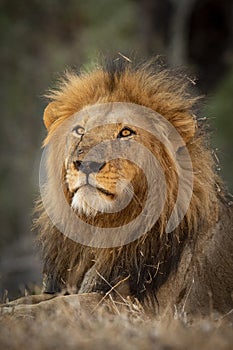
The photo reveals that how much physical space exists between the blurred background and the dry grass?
8.72 metres

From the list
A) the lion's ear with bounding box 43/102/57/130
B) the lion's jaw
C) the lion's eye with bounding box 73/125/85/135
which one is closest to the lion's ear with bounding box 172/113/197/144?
the lion's jaw

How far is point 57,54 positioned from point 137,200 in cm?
1663

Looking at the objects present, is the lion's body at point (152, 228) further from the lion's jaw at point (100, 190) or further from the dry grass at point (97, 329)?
the dry grass at point (97, 329)

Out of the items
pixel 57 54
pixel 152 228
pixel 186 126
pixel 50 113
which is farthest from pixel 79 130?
pixel 57 54

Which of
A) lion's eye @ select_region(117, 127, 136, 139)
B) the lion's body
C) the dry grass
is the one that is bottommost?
the dry grass

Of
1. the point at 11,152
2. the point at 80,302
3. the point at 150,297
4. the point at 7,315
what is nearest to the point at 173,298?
the point at 150,297

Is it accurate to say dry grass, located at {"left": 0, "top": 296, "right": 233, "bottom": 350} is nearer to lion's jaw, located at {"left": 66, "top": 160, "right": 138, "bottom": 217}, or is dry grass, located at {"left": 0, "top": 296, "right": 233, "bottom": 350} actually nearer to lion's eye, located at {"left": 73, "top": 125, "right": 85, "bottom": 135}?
lion's jaw, located at {"left": 66, "top": 160, "right": 138, "bottom": 217}

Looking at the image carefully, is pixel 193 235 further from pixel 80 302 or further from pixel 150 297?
pixel 80 302

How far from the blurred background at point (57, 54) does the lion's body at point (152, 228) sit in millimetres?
8158

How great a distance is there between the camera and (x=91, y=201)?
19.4 ft

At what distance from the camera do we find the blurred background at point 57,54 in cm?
1747

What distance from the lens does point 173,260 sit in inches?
237

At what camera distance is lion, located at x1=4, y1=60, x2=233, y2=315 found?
5.97 meters

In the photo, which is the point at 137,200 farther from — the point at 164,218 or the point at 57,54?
the point at 57,54
